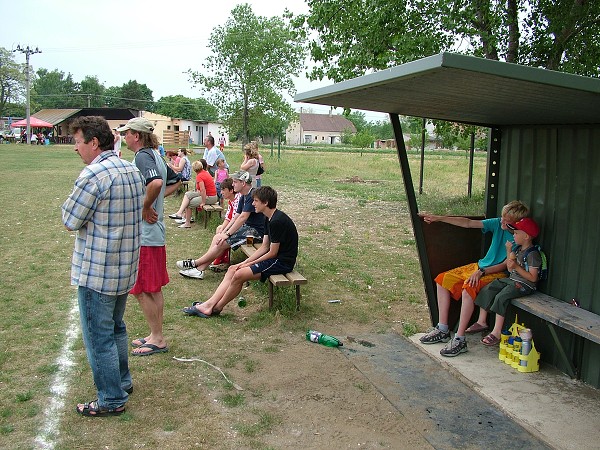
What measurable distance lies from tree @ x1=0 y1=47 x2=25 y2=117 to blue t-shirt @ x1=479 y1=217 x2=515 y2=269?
76.2 metres

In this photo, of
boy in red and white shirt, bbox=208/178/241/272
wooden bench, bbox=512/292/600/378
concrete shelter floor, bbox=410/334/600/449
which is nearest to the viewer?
concrete shelter floor, bbox=410/334/600/449

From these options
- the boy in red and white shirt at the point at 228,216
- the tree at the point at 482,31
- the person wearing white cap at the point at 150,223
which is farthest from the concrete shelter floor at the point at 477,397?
the tree at the point at 482,31

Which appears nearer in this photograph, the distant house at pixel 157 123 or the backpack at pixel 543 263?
the backpack at pixel 543 263

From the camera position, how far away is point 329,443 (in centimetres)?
359

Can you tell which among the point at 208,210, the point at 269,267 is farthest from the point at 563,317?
the point at 208,210

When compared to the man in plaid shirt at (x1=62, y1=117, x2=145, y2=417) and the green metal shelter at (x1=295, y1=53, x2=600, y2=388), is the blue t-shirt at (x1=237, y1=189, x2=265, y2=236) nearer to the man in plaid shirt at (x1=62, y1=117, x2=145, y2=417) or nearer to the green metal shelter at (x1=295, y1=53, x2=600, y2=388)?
the green metal shelter at (x1=295, y1=53, x2=600, y2=388)

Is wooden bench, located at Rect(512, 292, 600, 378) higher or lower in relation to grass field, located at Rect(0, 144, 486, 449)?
higher

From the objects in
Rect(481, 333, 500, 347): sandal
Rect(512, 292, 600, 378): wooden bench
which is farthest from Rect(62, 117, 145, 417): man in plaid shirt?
Rect(481, 333, 500, 347): sandal

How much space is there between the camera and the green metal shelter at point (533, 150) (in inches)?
131

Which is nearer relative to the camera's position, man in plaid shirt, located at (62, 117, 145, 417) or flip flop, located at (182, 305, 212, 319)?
man in plaid shirt, located at (62, 117, 145, 417)

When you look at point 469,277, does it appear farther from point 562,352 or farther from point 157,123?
point 157,123

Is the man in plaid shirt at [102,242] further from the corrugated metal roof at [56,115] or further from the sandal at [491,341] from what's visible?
the corrugated metal roof at [56,115]

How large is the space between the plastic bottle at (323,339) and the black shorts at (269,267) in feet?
2.56

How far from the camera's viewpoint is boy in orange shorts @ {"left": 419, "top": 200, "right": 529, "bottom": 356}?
5023 millimetres
